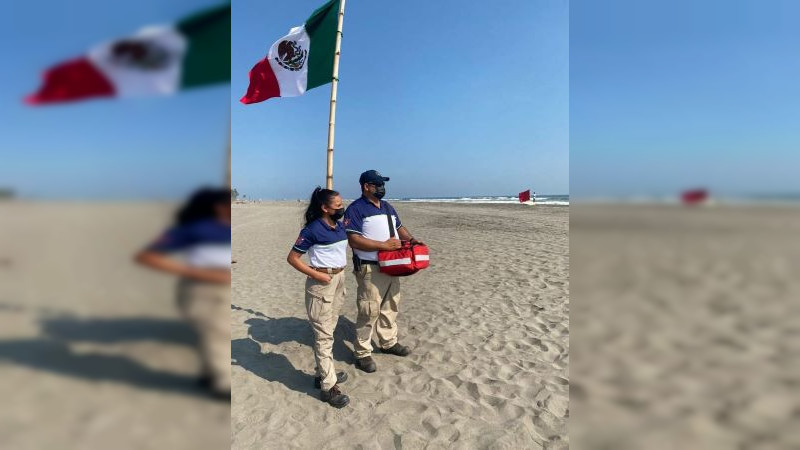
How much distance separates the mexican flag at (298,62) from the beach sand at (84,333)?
410 centimetres

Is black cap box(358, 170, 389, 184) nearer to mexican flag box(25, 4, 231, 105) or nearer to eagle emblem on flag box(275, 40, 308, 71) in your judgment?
eagle emblem on flag box(275, 40, 308, 71)

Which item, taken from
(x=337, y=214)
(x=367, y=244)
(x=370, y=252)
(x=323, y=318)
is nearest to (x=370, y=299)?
(x=370, y=252)

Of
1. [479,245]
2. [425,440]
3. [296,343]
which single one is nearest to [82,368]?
[425,440]

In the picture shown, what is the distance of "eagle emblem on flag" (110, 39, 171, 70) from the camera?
0.84 meters

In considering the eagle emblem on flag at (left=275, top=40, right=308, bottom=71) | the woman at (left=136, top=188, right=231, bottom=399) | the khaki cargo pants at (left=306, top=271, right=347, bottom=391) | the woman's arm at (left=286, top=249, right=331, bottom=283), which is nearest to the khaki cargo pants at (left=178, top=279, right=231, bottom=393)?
the woman at (left=136, top=188, right=231, bottom=399)

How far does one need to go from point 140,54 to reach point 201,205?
365mm

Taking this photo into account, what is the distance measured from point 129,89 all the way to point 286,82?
4.12m

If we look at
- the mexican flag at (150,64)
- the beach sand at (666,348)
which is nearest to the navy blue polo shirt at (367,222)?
the beach sand at (666,348)

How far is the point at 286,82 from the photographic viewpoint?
4664 mm

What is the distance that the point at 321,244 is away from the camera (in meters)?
2.97

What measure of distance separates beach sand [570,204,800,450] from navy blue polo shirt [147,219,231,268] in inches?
39.1

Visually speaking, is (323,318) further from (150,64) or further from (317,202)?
(150,64)

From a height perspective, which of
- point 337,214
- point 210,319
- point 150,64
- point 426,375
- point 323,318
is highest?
point 150,64

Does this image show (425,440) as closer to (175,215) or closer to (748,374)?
(175,215)
